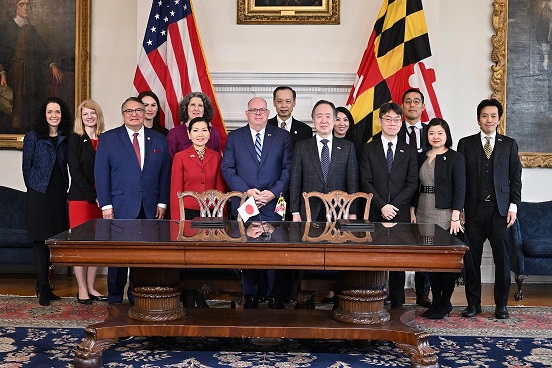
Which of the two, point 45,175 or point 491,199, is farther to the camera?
point 45,175

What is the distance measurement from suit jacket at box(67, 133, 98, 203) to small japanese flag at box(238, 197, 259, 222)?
4.96ft

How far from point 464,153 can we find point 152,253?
2883mm

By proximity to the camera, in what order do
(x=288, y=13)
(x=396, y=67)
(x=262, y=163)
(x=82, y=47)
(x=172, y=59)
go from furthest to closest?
(x=82, y=47)
(x=288, y=13)
(x=172, y=59)
(x=396, y=67)
(x=262, y=163)

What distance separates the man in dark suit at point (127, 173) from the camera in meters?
5.71

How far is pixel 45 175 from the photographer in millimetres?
6207

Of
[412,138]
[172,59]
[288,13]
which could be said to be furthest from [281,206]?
[288,13]

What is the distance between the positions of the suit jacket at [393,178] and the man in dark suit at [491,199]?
51 centimetres

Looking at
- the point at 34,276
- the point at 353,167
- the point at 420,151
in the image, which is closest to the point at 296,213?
the point at 353,167

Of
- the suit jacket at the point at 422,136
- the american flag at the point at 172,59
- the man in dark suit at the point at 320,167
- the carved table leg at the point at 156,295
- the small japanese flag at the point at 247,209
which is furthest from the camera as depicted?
the american flag at the point at 172,59

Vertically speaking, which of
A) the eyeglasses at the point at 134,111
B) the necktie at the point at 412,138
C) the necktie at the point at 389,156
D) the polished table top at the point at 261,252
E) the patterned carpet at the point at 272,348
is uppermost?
the eyeglasses at the point at 134,111

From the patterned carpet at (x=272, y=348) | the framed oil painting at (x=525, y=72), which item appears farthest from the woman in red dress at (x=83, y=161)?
the framed oil painting at (x=525, y=72)

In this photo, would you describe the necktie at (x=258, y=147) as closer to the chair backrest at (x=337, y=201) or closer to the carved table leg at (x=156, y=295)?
the chair backrest at (x=337, y=201)

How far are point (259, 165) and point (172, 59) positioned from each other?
1887mm

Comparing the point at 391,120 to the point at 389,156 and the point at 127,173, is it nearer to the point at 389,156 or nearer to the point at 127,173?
the point at 389,156
